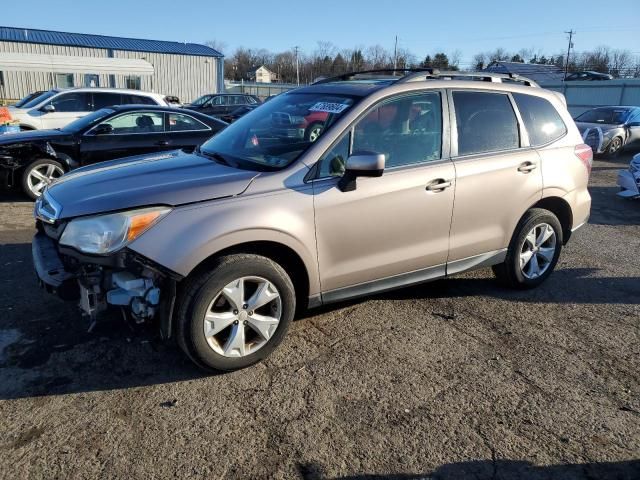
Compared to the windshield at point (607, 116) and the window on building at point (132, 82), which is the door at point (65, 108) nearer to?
the windshield at point (607, 116)

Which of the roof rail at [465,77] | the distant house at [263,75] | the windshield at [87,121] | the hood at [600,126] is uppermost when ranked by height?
the distant house at [263,75]

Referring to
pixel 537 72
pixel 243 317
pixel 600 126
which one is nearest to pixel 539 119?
pixel 243 317

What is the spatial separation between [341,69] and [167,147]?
81.1 meters

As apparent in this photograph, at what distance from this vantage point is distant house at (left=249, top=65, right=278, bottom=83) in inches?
3769

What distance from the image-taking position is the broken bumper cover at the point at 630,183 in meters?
9.02

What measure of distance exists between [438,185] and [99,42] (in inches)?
1670

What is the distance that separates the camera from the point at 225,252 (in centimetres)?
321

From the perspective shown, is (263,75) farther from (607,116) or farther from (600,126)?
(600,126)

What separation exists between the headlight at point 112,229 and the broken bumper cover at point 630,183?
882cm

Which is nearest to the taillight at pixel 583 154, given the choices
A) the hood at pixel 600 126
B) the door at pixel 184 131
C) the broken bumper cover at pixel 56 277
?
the broken bumper cover at pixel 56 277

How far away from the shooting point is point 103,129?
322 inches

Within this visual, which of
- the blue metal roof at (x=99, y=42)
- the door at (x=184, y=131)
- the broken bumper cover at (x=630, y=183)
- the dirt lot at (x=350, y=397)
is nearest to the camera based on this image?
the dirt lot at (x=350, y=397)

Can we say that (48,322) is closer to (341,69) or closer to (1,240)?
(1,240)

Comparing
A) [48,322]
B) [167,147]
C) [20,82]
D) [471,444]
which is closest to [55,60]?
[20,82]
